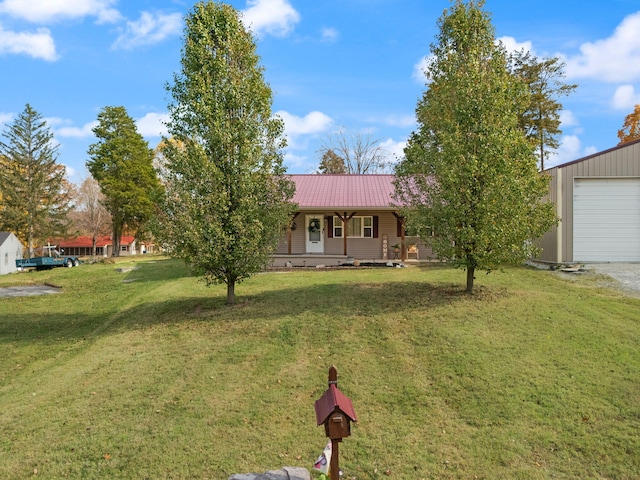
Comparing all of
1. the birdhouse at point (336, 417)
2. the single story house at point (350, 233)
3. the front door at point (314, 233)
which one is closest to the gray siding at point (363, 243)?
the single story house at point (350, 233)

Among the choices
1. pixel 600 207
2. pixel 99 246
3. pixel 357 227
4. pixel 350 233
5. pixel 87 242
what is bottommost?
pixel 99 246

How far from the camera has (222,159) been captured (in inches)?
421

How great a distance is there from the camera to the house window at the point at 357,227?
70.1ft

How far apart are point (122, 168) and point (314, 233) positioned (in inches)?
1012

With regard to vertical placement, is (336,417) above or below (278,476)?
above

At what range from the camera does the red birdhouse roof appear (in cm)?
391

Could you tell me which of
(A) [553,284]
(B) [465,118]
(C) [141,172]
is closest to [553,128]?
(A) [553,284]

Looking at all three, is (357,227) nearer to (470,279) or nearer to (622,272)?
(622,272)

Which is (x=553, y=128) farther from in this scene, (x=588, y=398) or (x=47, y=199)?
(x=47, y=199)

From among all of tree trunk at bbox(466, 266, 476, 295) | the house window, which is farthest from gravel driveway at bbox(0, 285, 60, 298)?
tree trunk at bbox(466, 266, 476, 295)

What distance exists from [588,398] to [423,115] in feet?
26.0

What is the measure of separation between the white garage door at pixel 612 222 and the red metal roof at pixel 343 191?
702cm

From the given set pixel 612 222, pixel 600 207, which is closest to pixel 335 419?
pixel 600 207

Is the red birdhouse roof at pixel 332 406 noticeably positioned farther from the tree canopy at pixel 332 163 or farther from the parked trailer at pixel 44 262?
the tree canopy at pixel 332 163
